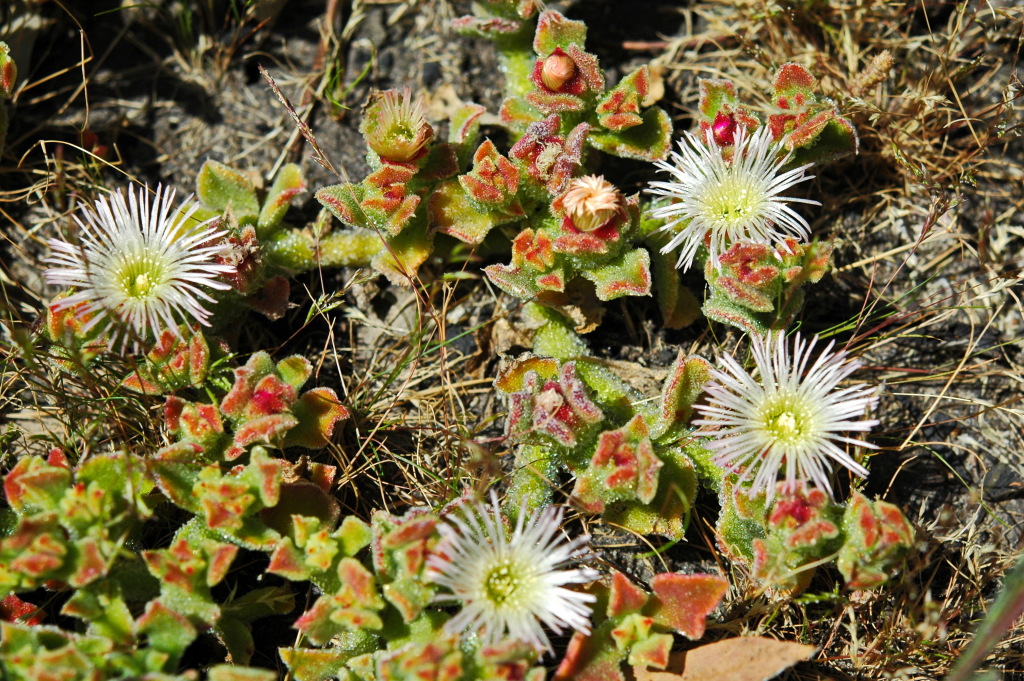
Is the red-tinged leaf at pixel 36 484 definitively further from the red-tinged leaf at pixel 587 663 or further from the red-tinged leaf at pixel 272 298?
the red-tinged leaf at pixel 587 663

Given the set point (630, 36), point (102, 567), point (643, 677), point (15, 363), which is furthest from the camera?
point (630, 36)

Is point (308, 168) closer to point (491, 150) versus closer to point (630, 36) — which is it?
point (491, 150)

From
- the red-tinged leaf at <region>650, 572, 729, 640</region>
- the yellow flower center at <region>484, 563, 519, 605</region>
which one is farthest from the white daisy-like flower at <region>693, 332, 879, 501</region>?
the yellow flower center at <region>484, 563, 519, 605</region>

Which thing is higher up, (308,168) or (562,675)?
(308,168)

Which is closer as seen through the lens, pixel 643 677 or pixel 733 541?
pixel 643 677

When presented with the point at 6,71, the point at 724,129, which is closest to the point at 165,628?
the point at 6,71

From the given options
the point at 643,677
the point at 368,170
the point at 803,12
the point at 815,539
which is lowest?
the point at 643,677

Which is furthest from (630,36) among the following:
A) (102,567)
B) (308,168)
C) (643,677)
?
(102,567)

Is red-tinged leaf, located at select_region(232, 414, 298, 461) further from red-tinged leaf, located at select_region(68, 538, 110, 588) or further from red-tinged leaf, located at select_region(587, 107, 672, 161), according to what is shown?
red-tinged leaf, located at select_region(587, 107, 672, 161)
